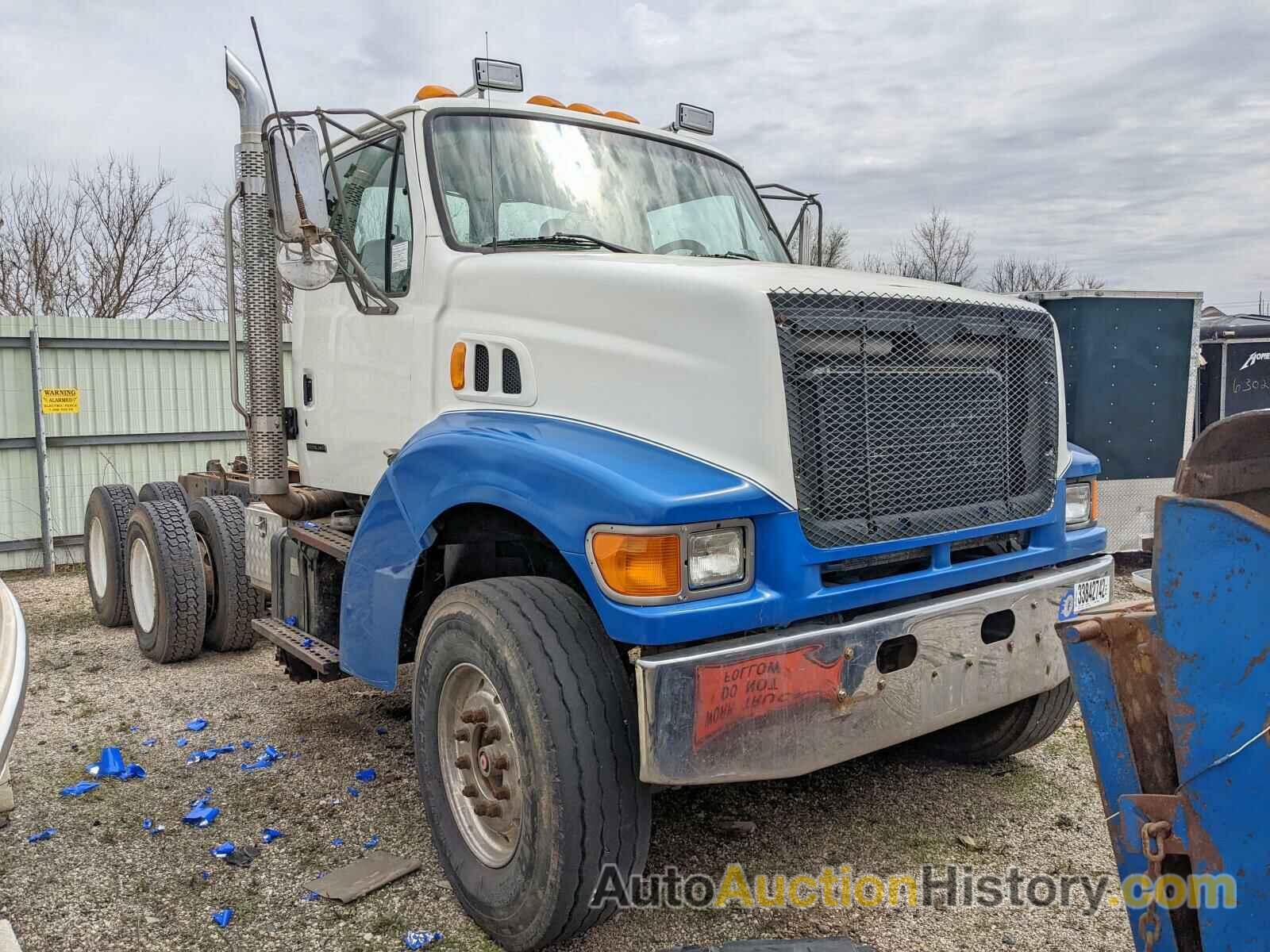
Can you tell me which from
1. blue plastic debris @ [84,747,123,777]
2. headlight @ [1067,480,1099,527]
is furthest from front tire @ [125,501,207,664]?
headlight @ [1067,480,1099,527]

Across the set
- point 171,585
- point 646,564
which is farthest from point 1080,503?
point 171,585

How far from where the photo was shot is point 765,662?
272 cm

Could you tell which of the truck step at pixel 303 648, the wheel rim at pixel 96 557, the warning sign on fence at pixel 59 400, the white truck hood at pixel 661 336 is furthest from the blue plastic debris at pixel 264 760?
the warning sign on fence at pixel 59 400

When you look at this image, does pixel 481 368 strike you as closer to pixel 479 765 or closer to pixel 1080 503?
pixel 479 765

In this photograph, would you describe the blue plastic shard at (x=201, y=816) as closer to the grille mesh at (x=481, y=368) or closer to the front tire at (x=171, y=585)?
the grille mesh at (x=481, y=368)

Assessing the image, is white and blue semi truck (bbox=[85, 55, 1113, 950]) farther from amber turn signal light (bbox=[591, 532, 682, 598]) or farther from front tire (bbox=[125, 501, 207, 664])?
front tire (bbox=[125, 501, 207, 664])

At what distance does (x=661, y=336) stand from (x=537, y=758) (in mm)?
1266

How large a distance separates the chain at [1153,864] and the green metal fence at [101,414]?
29.0ft

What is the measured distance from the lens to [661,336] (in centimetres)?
303

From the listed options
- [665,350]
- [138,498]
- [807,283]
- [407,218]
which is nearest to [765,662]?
[665,350]

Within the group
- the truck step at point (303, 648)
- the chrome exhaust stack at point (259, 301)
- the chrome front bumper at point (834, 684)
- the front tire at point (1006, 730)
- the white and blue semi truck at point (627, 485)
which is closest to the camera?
the chrome front bumper at point (834, 684)

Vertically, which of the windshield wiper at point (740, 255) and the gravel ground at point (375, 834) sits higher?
the windshield wiper at point (740, 255)

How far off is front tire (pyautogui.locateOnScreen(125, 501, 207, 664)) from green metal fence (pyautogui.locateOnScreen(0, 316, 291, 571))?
3461 millimetres

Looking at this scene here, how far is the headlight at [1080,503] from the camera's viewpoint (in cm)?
385
